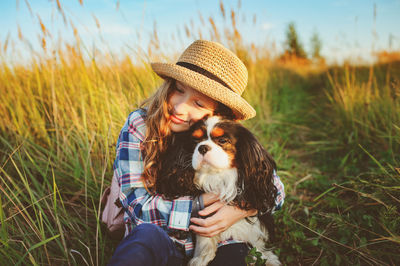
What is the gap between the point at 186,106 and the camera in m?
1.63

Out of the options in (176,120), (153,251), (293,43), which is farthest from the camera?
A: (293,43)

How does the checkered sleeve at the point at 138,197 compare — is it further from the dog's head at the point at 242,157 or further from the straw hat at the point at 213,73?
the straw hat at the point at 213,73

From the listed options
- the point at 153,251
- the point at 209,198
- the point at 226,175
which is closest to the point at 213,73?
the point at 226,175

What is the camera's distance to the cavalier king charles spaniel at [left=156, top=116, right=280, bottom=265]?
60.6 inches

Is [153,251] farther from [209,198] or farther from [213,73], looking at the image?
[213,73]

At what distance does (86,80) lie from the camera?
247 cm

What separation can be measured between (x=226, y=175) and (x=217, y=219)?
29 centimetres

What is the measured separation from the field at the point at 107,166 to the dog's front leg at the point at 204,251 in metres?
0.56

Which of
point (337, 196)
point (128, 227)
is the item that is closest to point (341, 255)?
point (337, 196)

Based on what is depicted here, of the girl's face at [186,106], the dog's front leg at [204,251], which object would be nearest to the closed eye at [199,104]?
the girl's face at [186,106]

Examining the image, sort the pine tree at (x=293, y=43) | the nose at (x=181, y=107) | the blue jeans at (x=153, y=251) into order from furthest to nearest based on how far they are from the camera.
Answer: the pine tree at (x=293, y=43) → the nose at (x=181, y=107) → the blue jeans at (x=153, y=251)

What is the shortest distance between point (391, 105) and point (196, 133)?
2560 mm

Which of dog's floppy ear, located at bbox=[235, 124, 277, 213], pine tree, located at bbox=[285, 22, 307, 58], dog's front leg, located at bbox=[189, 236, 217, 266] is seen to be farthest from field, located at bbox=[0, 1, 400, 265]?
pine tree, located at bbox=[285, 22, 307, 58]

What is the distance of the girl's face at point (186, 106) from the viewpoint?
5.35ft
